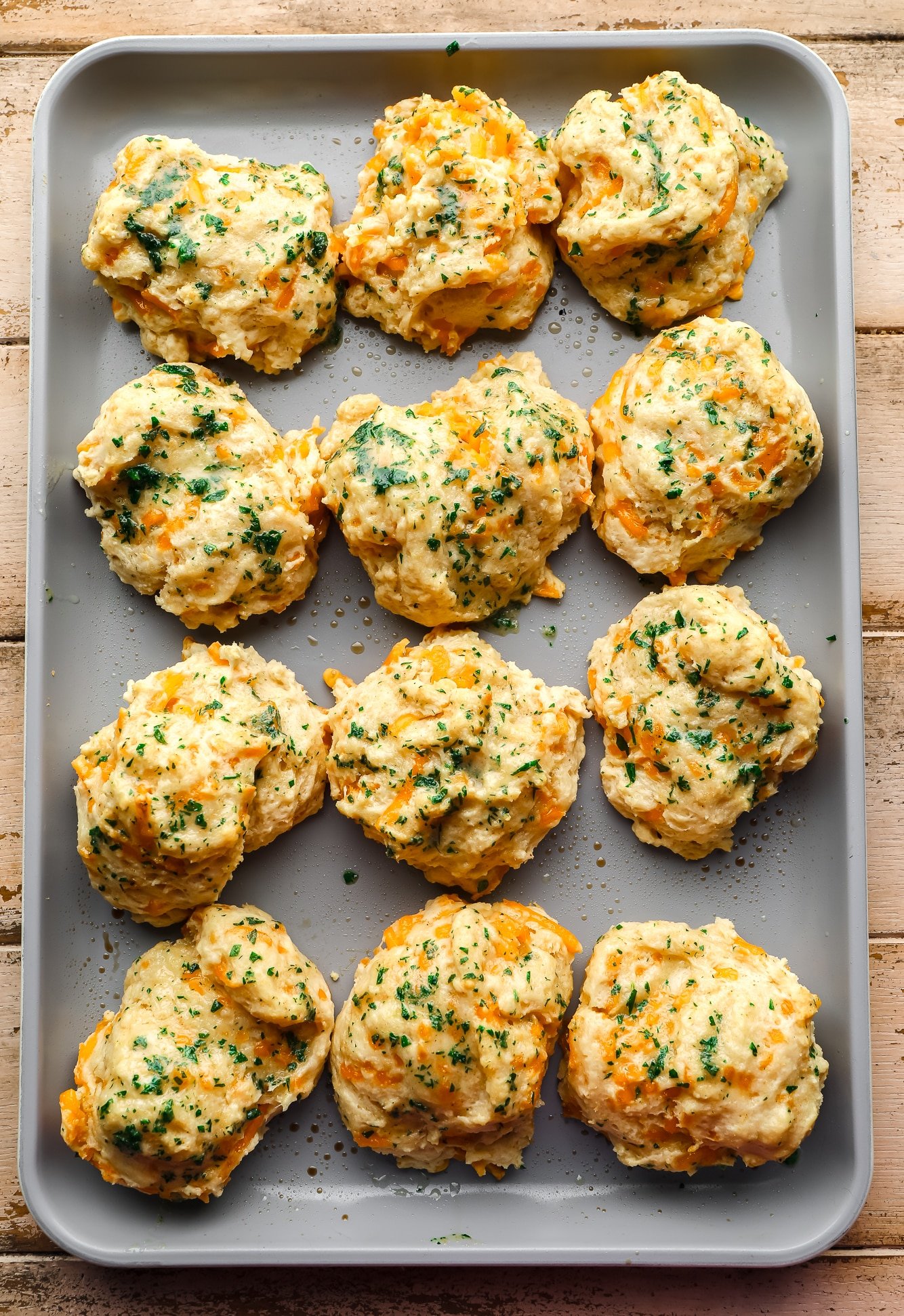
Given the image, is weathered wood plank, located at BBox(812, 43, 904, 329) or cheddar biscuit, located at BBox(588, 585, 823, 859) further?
weathered wood plank, located at BBox(812, 43, 904, 329)

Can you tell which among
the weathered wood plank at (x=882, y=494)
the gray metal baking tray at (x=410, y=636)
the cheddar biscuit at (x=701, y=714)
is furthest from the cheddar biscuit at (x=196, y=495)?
the weathered wood plank at (x=882, y=494)

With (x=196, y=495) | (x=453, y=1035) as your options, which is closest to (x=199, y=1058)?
(x=453, y=1035)

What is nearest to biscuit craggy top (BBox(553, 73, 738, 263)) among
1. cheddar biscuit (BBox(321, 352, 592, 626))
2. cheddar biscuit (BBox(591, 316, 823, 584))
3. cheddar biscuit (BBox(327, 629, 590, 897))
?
cheddar biscuit (BBox(591, 316, 823, 584))

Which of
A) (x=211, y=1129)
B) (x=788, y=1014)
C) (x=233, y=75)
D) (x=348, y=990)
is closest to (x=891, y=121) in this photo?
(x=233, y=75)

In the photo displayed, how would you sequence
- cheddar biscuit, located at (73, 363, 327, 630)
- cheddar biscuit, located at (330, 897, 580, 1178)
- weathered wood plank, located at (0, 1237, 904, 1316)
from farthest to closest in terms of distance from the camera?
weathered wood plank, located at (0, 1237, 904, 1316)
cheddar biscuit, located at (73, 363, 327, 630)
cheddar biscuit, located at (330, 897, 580, 1178)

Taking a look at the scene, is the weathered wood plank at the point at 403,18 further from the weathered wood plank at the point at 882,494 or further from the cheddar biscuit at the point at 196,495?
the cheddar biscuit at the point at 196,495

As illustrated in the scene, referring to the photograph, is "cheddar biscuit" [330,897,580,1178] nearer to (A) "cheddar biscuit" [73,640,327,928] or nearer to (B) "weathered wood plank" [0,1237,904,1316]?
(B) "weathered wood plank" [0,1237,904,1316]

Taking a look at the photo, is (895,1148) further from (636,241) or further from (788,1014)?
(636,241)
